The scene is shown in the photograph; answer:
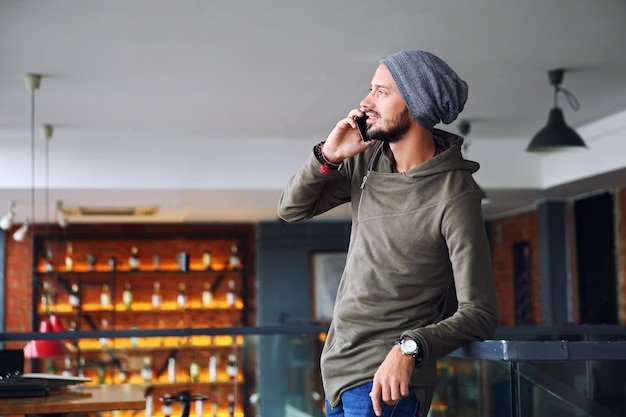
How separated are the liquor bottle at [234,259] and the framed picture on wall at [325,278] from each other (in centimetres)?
113

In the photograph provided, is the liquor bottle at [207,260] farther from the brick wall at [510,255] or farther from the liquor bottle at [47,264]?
the brick wall at [510,255]

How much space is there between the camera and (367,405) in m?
1.51

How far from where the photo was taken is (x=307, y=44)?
4773 millimetres

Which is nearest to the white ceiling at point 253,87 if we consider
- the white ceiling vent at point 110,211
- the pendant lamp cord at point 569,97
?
the pendant lamp cord at point 569,97

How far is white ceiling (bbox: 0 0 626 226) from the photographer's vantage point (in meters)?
4.29

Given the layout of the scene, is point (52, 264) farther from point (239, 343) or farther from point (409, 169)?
point (409, 169)

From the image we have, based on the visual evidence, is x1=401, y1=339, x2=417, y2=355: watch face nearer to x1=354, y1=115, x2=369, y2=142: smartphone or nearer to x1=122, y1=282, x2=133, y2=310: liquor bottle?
x1=354, y1=115, x2=369, y2=142: smartphone

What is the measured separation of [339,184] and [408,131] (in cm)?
19

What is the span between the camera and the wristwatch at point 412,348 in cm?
142

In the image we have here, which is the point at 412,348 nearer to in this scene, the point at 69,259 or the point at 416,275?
the point at 416,275

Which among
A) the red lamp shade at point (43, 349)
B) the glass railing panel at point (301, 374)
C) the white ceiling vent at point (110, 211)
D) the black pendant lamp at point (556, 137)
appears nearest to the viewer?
the glass railing panel at point (301, 374)

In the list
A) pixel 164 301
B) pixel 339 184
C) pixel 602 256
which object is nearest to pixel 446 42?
pixel 339 184

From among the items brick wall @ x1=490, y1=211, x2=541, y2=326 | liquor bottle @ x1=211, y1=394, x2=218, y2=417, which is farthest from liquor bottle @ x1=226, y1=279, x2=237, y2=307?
liquor bottle @ x1=211, y1=394, x2=218, y2=417

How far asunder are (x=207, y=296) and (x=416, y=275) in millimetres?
11287
